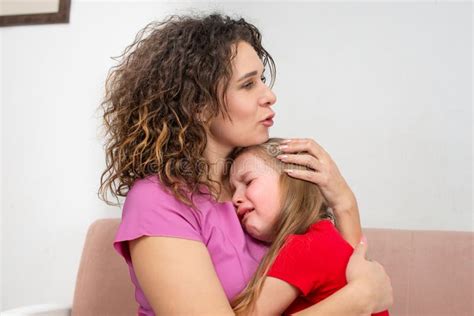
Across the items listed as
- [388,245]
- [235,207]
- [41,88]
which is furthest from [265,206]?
[41,88]

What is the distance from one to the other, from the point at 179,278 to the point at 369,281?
0.39m

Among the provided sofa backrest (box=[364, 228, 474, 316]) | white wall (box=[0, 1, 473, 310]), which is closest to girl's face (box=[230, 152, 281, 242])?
sofa backrest (box=[364, 228, 474, 316])

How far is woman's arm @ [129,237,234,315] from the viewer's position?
119 centimetres

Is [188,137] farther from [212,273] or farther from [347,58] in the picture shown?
[347,58]

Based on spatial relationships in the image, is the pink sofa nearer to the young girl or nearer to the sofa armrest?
the sofa armrest

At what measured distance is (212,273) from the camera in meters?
1.22

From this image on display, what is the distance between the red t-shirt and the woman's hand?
0.03 meters

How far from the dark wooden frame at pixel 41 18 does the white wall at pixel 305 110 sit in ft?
0.09

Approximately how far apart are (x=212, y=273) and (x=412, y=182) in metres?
1.02

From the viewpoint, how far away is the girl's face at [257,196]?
1377mm

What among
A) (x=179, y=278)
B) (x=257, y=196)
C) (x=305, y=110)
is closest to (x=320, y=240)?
(x=257, y=196)

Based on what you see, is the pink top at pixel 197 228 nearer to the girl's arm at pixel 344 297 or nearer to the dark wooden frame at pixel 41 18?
the girl's arm at pixel 344 297

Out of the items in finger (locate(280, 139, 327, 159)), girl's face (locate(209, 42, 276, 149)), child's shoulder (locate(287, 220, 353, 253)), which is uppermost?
girl's face (locate(209, 42, 276, 149))

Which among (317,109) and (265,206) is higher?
(317,109)
